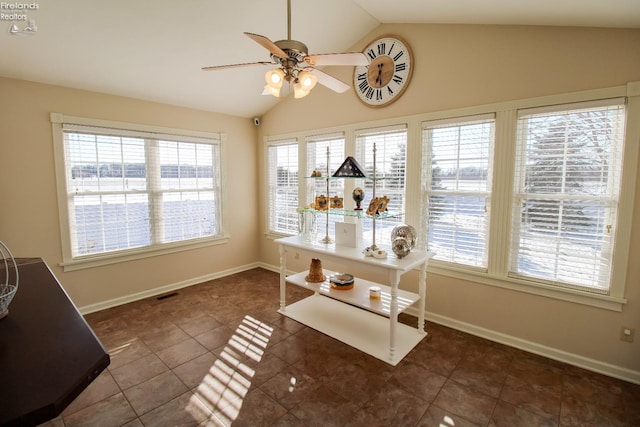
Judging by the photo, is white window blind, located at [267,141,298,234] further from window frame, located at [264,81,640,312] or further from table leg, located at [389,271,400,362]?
table leg, located at [389,271,400,362]

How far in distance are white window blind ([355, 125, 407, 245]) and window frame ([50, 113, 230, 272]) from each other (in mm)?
2166

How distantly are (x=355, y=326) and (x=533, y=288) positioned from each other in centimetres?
163

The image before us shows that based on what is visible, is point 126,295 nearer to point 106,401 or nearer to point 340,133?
point 106,401

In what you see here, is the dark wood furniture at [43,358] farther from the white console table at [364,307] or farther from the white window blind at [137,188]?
the white window blind at [137,188]

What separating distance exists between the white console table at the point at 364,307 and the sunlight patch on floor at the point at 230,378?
52 cm

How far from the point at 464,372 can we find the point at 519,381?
0.38 metres

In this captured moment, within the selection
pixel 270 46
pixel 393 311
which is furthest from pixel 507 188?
pixel 270 46

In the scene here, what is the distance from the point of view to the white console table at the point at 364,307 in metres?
2.56

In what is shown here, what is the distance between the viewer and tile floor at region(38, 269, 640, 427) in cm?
196

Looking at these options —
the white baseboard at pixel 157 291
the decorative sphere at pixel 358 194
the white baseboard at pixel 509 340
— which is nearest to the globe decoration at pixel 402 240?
the decorative sphere at pixel 358 194

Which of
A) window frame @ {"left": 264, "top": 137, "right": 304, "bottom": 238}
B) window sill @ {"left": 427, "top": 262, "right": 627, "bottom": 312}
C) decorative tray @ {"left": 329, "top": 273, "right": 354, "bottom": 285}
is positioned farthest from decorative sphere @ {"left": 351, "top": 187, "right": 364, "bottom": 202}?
window frame @ {"left": 264, "top": 137, "right": 304, "bottom": 238}

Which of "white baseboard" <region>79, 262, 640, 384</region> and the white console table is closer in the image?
"white baseboard" <region>79, 262, 640, 384</region>

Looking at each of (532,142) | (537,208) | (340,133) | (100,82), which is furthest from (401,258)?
(100,82)

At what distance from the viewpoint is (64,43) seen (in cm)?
260
